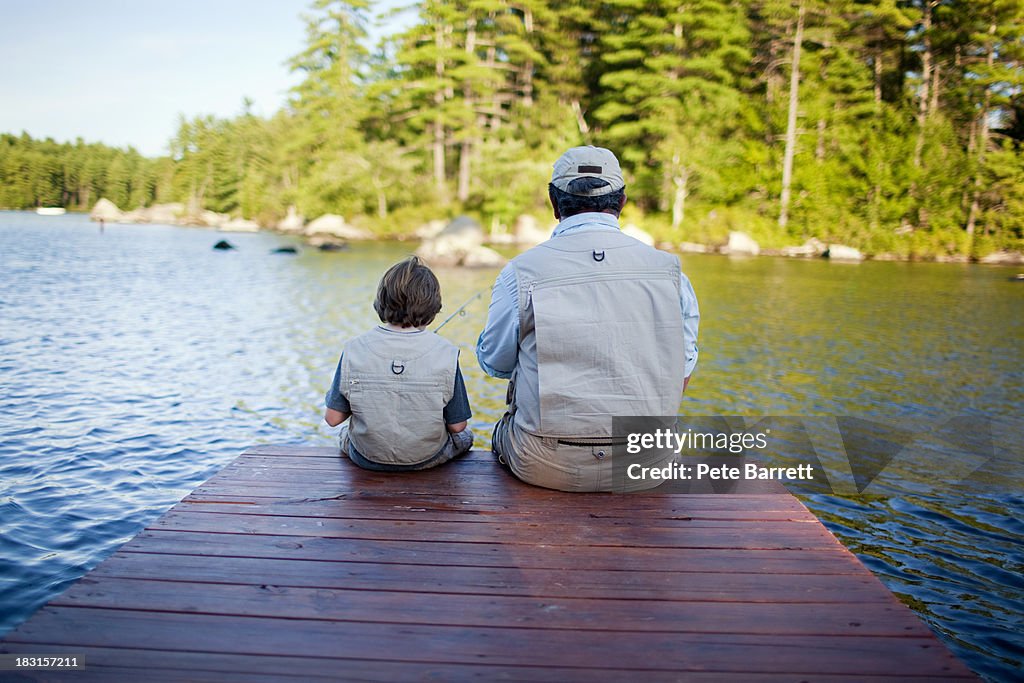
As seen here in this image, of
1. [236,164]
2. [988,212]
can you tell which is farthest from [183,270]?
[236,164]

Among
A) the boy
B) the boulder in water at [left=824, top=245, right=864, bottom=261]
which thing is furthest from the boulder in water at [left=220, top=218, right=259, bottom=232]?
the boy

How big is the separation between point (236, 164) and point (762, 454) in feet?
199

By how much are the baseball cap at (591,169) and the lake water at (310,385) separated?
273 centimetres

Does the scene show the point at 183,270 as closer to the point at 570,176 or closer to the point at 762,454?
the point at 762,454

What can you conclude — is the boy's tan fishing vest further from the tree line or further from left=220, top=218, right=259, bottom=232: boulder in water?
left=220, top=218, right=259, bottom=232: boulder in water

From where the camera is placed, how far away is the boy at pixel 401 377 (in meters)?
3.21

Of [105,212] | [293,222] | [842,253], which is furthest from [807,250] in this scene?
[105,212]

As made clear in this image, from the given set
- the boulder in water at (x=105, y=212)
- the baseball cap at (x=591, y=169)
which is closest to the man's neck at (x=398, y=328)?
the baseball cap at (x=591, y=169)

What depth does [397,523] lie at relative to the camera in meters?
2.86

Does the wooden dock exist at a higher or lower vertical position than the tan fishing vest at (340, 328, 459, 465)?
lower

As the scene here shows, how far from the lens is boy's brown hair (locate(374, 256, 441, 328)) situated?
3.19 m

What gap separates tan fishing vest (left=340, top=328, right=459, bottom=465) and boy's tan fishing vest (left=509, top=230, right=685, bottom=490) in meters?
0.50

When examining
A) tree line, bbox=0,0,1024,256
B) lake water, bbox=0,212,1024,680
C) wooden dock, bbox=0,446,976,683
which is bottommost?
lake water, bbox=0,212,1024,680

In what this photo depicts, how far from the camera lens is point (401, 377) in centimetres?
322
